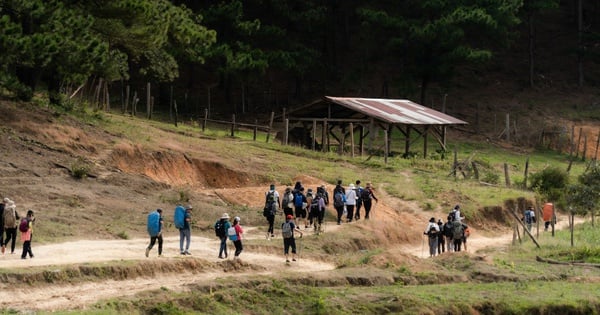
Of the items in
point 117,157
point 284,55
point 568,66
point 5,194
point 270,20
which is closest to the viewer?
point 5,194

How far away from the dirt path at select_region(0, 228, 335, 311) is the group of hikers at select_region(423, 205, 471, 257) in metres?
4.77

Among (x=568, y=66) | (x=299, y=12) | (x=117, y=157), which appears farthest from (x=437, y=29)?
(x=117, y=157)

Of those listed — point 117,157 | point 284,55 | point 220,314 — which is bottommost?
point 220,314

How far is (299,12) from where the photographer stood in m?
73.1

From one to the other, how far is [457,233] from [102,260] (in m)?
14.1

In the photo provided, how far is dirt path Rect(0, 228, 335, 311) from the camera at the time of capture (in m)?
26.6

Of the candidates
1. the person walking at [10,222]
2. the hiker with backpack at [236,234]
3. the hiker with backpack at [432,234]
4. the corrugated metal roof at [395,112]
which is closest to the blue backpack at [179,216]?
the hiker with backpack at [236,234]

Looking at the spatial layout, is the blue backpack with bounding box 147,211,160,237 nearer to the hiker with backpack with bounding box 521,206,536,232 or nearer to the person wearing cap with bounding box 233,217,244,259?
the person wearing cap with bounding box 233,217,244,259

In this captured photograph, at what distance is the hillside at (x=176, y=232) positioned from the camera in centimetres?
2873

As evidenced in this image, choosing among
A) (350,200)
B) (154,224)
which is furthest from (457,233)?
(154,224)

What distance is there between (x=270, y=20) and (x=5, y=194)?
40.4 metres

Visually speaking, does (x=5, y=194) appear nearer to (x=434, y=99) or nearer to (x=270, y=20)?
(x=270, y=20)

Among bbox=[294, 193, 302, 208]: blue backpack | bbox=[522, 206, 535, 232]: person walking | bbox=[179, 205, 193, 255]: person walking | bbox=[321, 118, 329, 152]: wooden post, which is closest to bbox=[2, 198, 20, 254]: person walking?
bbox=[179, 205, 193, 255]: person walking

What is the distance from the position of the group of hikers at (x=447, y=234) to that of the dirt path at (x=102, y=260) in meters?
4.77
